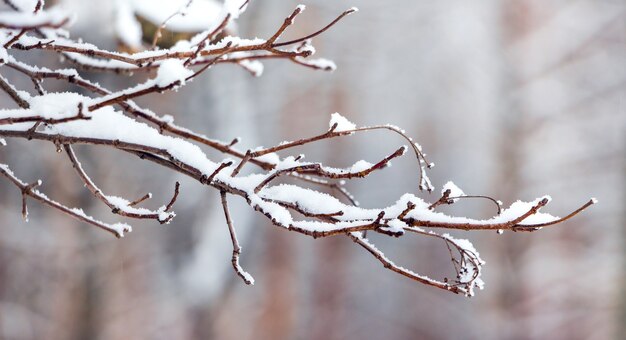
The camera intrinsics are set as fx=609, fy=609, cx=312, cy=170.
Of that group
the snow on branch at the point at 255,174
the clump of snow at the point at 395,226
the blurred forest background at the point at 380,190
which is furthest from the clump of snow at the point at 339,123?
the blurred forest background at the point at 380,190

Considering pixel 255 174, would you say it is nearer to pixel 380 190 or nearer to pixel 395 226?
pixel 395 226

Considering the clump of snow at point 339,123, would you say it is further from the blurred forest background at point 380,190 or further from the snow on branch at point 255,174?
the blurred forest background at point 380,190

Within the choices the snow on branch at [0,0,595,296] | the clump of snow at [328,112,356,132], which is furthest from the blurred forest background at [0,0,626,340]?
the clump of snow at [328,112,356,132]

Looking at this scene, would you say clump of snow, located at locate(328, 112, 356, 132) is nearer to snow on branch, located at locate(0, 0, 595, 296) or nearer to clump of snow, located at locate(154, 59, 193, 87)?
snow on branch, located at locate(0, 0, 595, 296)

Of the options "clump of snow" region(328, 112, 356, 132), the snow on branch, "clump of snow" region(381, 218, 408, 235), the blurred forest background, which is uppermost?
the blurred forest background

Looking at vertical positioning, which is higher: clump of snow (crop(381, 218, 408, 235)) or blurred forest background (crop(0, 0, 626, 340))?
blurred forest background (crop(0, 0, 626, 340))

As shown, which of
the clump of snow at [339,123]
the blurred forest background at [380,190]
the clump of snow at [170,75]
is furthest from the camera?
the blurred forest background at [380,190]

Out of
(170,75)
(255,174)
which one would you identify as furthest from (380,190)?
(170,75)

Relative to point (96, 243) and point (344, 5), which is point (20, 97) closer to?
point (96, 243)
